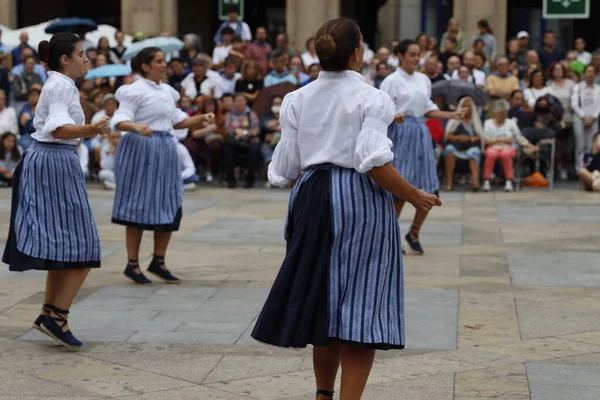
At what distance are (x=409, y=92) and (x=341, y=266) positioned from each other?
231 inches

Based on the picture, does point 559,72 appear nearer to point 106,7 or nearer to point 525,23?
point 525,23

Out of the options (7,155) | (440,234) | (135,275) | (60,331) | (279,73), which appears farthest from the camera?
(279,73)

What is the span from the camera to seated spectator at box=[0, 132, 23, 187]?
1833 cm

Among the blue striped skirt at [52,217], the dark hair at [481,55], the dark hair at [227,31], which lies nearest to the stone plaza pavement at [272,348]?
the blue striped skirt at [52,217]

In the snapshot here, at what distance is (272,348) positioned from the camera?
23.0 feet

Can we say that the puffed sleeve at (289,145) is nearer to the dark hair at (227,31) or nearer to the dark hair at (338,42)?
the dark hair at (338,42)

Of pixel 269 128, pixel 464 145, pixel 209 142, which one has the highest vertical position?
pixel 269 128

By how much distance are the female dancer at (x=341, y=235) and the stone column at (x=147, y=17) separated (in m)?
25.5

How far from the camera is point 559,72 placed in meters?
18.9

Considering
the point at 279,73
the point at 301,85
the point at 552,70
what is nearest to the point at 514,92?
the point at 552,70

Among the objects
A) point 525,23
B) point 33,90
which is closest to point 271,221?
point 33,90

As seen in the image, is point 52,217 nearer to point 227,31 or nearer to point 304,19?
point 227,31

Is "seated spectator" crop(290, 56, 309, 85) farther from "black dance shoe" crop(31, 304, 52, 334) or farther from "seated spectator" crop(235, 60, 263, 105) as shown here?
"black dance shoe" crop(31, 304, 52, 334)

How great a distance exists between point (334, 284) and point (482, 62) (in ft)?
48.3
